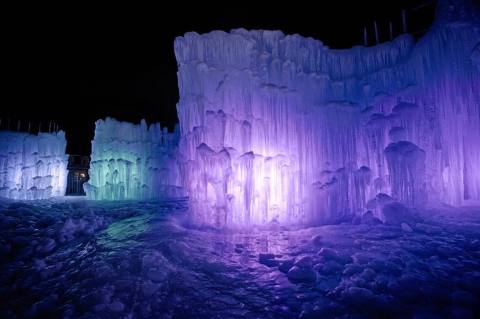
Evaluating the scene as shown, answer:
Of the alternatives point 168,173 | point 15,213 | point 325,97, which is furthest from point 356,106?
point 168,173

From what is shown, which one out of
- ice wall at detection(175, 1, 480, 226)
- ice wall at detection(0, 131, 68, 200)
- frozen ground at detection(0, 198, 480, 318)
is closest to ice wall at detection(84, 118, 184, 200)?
ice wall at detection(0, 131, 68, 200)

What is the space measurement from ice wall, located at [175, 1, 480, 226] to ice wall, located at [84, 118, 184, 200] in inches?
582

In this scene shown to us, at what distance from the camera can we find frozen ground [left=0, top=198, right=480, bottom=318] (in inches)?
146

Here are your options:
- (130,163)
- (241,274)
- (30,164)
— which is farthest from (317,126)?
(30,164)

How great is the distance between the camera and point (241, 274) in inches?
194

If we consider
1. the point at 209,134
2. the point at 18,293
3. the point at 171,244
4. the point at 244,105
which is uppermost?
the point at 244,105

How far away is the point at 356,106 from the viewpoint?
1066cm

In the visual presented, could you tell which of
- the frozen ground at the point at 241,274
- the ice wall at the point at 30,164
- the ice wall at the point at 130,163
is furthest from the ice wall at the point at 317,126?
the ice wall at the point at 30,164

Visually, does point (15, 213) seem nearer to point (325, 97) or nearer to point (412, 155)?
point (325, 97)

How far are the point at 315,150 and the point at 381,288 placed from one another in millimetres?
6363

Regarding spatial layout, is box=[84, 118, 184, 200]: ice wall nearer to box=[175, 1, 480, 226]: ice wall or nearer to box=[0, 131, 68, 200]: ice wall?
box=[0, 131, 68, 200]: ice wall

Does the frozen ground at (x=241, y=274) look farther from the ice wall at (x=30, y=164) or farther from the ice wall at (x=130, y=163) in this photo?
the ice wall at (x=30, y=164)

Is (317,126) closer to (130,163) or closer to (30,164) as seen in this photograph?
(130,163)

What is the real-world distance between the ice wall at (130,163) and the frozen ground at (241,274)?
50.3 feet
